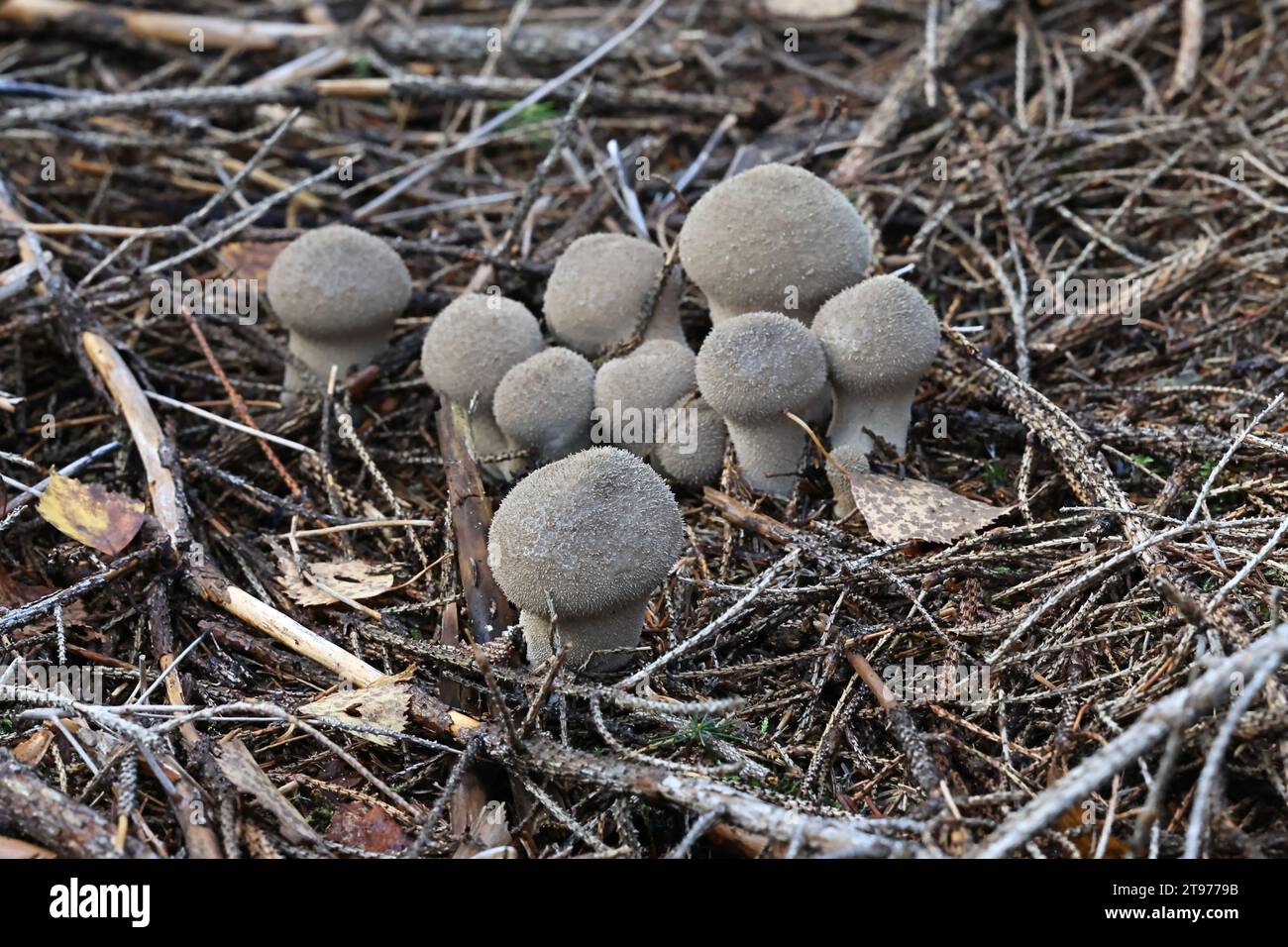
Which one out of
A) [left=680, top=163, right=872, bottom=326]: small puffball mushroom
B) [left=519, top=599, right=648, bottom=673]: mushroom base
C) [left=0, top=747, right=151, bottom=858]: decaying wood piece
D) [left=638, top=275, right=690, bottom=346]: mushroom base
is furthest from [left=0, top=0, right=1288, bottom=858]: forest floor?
[left=680, top=163, right=872, bottom=326]: small puffball mushroom

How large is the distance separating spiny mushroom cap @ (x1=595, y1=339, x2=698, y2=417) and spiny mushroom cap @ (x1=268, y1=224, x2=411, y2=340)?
2.70 feet

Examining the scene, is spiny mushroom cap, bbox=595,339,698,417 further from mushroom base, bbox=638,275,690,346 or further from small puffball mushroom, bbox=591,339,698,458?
mushroom base, bbox=638,275,690,346

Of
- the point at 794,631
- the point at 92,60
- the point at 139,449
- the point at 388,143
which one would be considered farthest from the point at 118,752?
the point at 92,60

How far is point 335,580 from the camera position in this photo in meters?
2.91

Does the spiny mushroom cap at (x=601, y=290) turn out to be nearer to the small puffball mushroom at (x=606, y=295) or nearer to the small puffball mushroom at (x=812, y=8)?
the small puffball mushroom at (x=606, y=295)

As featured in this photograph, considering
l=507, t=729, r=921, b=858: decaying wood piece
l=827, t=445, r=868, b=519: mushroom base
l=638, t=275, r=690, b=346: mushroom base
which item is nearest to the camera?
l=507, t=729, r=921, b=858: decaying wood piece

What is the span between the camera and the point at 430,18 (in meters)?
5.30

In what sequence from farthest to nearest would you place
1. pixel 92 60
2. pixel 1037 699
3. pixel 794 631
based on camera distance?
pixel 92 60, pixel 794 631, pixel 1037 699

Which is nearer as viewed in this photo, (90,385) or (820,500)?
(820,500)

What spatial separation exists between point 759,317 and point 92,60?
146 inches

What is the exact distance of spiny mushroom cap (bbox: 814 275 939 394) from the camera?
2.99 m

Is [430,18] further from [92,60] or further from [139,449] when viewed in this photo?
[139,449]

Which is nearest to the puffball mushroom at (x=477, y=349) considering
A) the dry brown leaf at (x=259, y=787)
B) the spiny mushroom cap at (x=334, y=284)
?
the spiny mushroom cap at (x=334, y=284)

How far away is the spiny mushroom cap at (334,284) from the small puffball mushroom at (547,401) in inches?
23.4
